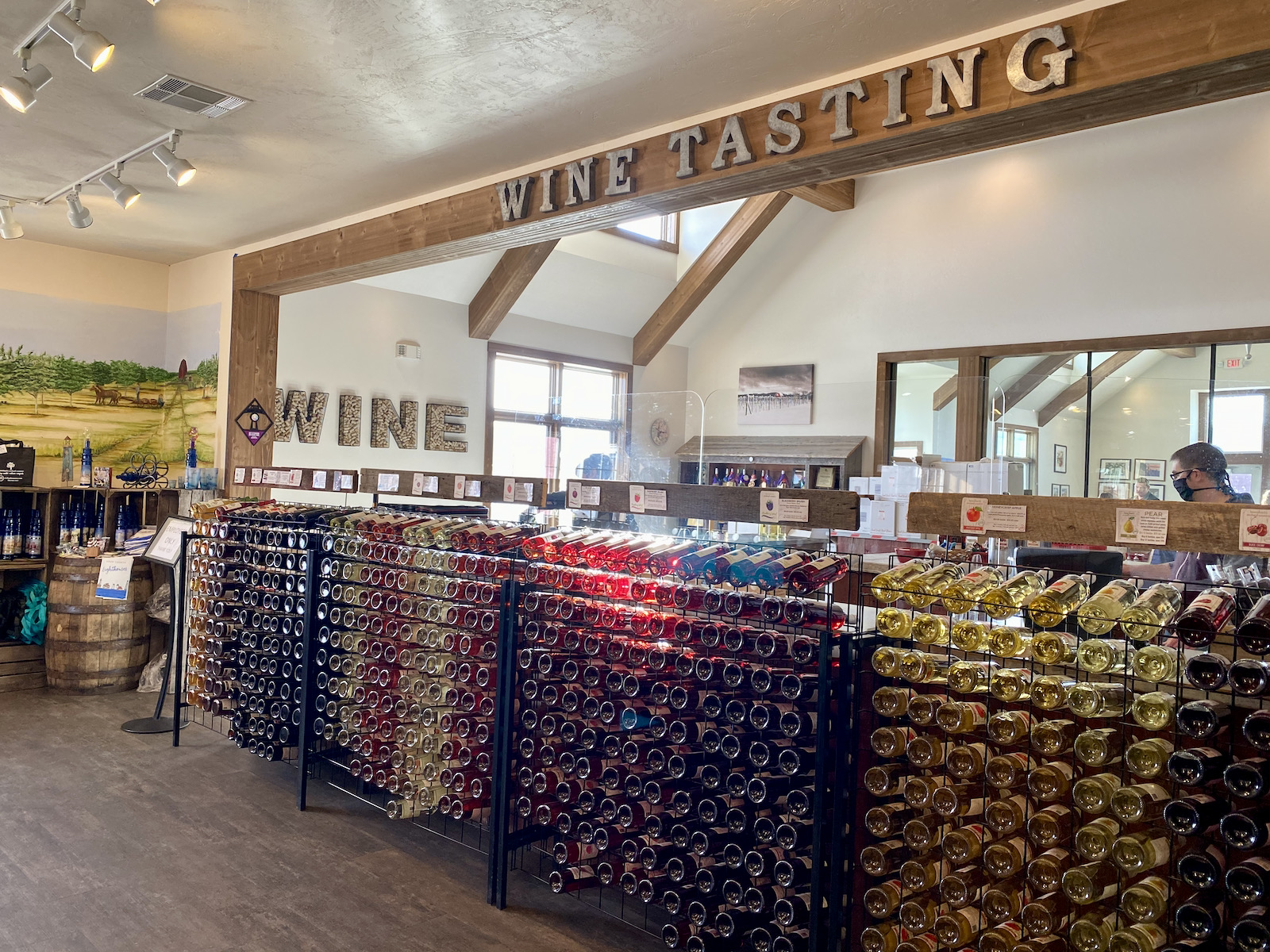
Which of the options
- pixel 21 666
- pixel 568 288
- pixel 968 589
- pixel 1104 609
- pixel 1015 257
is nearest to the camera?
pixel 1104 609

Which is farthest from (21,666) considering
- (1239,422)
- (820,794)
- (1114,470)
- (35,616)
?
(1239,422)

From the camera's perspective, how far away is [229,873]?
3.20 metres

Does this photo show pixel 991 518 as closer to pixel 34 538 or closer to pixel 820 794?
pixel 820 794

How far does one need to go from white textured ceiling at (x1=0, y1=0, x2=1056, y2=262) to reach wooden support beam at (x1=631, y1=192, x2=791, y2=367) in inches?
190

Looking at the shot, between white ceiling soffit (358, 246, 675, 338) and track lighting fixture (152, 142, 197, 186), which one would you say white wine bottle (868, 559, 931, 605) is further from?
white ceiling soffit (358, 246, 675, 338)

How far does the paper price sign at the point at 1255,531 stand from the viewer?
1.83m

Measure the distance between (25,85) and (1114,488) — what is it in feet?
23.2

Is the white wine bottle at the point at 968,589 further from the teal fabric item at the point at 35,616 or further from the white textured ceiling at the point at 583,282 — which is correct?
the white textured ceiling at the point at 583,282

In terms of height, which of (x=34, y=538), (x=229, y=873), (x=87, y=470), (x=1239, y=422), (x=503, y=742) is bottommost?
(x=229, y=873)

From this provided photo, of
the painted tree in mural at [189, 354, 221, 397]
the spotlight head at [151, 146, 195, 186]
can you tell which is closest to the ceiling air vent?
the spotlight head at [151, 146, 195, 186]

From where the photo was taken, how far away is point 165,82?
3.66 metres

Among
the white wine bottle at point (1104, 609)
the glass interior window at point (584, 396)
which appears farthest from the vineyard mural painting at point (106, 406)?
the white wine bottle at point (1104, 609)

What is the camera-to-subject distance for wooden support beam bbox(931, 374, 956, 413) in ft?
26.6

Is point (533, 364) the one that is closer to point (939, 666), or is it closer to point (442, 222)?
point (442, 222)
